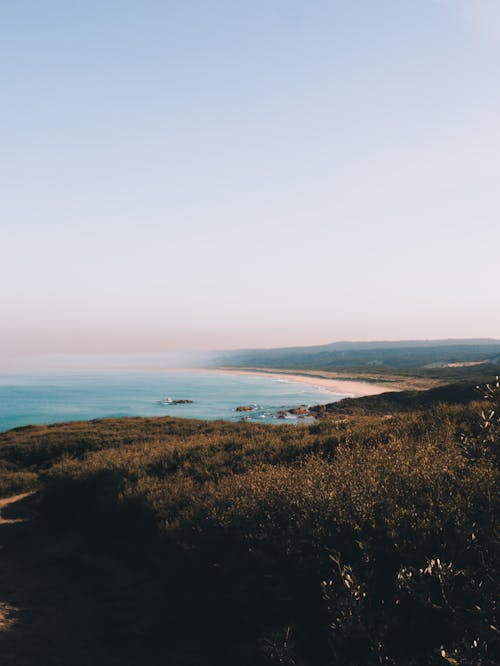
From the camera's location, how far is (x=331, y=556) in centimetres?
555

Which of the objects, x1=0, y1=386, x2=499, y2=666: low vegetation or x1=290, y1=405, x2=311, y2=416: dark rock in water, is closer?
x1=0, y1=386, x2=499, y2=666: low vegetation

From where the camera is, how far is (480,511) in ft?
22.1

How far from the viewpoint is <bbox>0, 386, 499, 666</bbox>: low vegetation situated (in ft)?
17.0

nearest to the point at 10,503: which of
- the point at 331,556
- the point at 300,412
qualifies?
the point at 331,556

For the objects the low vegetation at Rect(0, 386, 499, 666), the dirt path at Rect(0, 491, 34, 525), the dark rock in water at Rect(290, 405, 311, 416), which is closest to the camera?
the low vegetation at Rect(0, 386, 499, 666)

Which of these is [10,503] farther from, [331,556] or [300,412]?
[300,412]

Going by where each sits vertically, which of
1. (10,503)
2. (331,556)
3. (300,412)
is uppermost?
(331,556)

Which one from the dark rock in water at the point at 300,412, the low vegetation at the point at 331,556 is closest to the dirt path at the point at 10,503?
the low vegetation at the point at 331,556

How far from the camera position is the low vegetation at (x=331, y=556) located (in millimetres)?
5191

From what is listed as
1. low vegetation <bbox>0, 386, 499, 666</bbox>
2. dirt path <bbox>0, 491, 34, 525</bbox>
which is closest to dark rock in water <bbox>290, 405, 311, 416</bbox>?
dirt path <bbox>0, 491, 34, 525</bbox>

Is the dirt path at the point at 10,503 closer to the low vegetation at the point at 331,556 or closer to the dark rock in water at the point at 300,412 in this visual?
the low vegetation at the point at 331,556

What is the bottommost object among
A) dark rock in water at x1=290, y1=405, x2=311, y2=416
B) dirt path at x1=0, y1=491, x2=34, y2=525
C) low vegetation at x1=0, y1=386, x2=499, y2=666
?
dark rock in water at x1=290, y1=405, x2=311, y2=416

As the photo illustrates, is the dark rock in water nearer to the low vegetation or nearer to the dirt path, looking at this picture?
the dirt path

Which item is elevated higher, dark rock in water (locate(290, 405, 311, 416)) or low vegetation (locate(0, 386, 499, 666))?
low vegetation (locate(0, 386, 499, 666))
